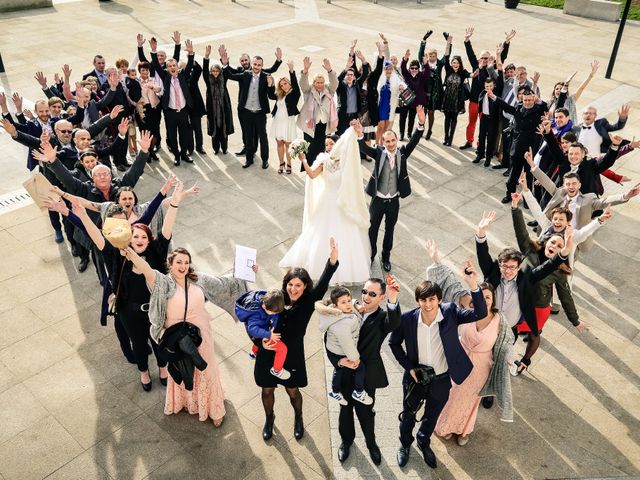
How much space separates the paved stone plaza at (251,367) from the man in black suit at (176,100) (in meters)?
0.52

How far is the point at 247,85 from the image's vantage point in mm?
10672

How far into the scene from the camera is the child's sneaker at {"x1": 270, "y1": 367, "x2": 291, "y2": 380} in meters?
5.14

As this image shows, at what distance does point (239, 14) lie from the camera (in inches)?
907

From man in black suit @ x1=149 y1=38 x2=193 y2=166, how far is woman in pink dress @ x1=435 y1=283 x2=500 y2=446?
7666mm

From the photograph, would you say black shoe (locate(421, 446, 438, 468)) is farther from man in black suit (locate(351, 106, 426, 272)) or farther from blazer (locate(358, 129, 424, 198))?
blazer (locate(358, 129, 424, 198))

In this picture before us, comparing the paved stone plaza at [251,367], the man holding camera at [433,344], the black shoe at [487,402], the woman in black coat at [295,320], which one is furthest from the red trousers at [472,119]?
the woman in black coat at [295,320]

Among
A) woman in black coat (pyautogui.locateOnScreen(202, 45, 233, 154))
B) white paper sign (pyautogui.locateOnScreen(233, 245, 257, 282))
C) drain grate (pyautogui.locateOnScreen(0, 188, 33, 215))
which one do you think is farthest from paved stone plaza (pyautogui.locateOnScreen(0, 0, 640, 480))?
white paper sign (pyautogui.locateOnScreen(233, 245, 257, 282))

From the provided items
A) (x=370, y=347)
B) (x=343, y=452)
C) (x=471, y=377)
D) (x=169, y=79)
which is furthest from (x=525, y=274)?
(x=169, y=79)

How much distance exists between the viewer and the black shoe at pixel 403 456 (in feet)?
17.8

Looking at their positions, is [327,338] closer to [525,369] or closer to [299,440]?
[299,440]

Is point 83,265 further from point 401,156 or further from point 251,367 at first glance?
point 401,156

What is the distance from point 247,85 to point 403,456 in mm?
7512

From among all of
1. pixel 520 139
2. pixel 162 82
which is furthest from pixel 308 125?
pixel 520 139

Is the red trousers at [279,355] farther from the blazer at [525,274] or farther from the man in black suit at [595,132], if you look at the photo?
the man in black suit at [595,132]
